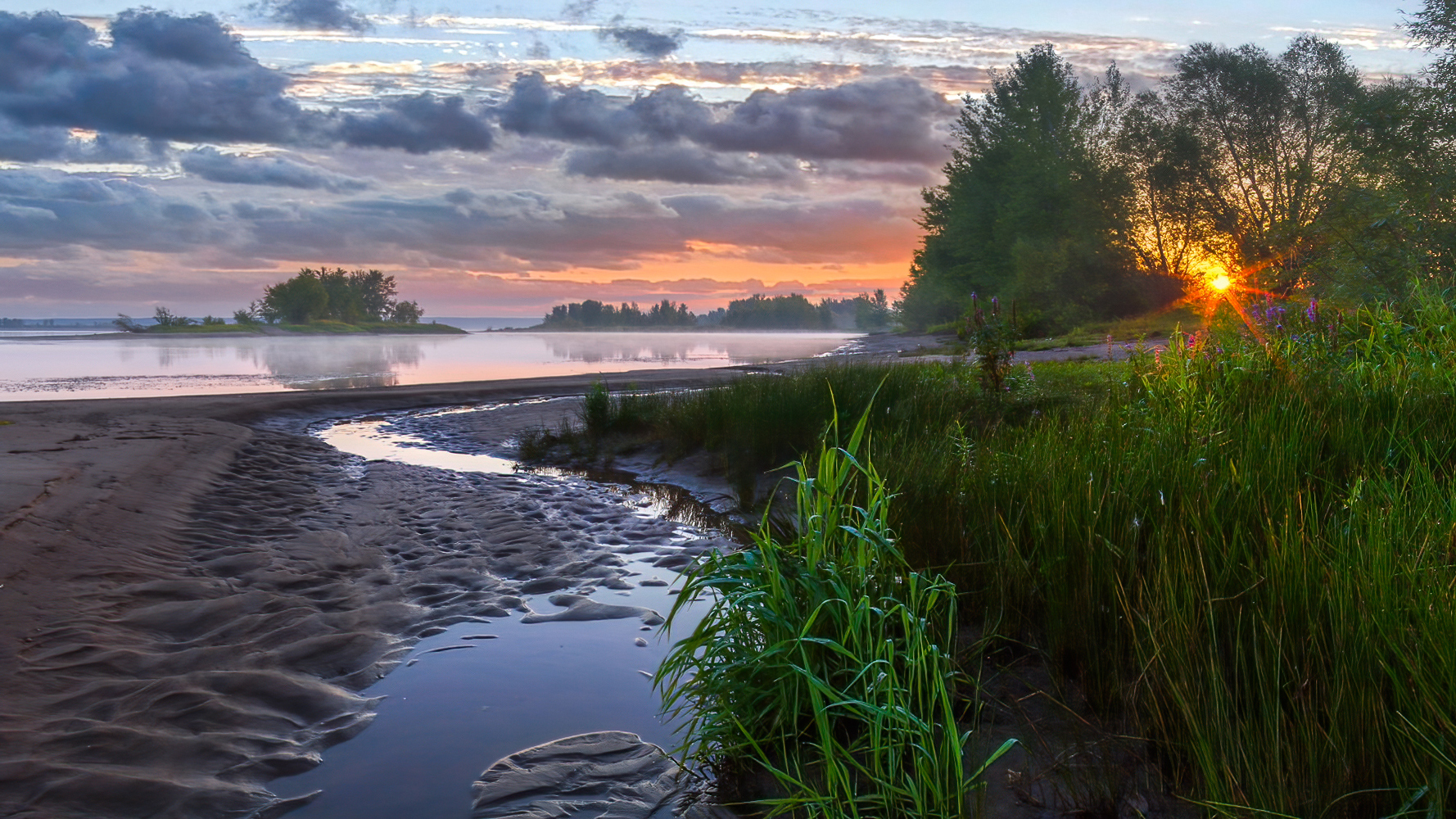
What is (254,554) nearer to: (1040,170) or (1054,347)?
(1054,347)

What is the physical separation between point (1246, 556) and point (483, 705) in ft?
10.0

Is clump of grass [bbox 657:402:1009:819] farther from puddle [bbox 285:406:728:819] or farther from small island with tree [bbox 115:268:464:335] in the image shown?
small island with tree [bbox 115:268:464:335]

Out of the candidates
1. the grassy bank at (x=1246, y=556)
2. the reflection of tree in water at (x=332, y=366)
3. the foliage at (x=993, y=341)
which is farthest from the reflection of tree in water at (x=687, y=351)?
the grassy bank at (x=1246, y=556)

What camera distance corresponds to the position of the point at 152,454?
28.9ft

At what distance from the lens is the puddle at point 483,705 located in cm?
291

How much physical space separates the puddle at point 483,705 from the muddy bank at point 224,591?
14 centimetres

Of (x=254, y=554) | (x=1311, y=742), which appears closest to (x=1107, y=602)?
(x=1311, y=742)

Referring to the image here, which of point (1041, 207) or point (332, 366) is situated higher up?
point (1041, 207)

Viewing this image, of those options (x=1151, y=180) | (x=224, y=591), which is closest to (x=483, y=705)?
(x=224, y=591)

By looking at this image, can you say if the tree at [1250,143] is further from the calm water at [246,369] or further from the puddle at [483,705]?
the puddle at [483,705]

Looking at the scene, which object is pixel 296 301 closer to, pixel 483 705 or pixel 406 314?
pixel 406 314

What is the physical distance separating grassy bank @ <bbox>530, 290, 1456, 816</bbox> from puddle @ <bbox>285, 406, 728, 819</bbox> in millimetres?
1464

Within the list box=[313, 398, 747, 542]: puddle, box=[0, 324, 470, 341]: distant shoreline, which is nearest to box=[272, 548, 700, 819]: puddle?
box=[313, 398, 747, 542]: puddle

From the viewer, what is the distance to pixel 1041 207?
41.9 metres
